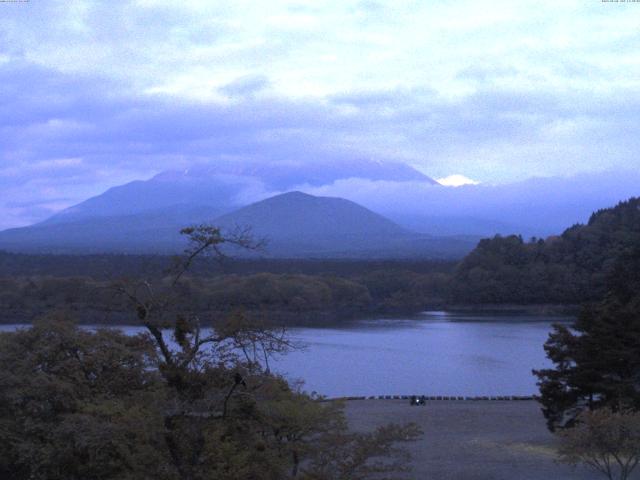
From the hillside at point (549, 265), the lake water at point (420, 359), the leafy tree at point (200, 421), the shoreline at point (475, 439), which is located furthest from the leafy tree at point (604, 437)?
the hillside at point (549, 265)

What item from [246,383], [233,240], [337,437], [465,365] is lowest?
[465,365]

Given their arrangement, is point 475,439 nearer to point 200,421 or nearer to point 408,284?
point 200,421

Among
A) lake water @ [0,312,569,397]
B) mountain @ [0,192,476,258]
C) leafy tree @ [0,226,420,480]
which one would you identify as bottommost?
lake water @ [0,312,569,397]

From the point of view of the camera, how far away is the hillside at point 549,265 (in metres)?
42.5

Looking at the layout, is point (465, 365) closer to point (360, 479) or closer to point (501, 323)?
point (501, 323)

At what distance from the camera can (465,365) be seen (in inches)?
977

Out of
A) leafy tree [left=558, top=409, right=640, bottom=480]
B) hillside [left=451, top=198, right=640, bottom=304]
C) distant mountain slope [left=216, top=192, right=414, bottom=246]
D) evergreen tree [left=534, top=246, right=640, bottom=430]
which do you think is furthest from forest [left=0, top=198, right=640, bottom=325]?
distant mountain slope [left=216, top=192, right=414, bottom=246]

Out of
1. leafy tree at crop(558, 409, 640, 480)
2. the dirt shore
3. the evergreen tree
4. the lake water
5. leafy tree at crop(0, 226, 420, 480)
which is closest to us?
leafy tree at crop(0, 226, 420, 480)

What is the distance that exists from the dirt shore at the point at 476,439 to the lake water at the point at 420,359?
7.03ft

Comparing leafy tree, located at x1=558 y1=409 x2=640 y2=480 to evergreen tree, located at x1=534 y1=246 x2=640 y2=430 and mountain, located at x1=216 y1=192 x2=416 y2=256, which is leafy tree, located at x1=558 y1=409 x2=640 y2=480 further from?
mountain, located at x1=216 y1=192 x2=416 y2=256

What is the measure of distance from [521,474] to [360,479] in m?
Result: 5.59

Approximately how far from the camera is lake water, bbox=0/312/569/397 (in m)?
21.1

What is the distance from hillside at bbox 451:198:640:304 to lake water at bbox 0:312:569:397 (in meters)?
5.08

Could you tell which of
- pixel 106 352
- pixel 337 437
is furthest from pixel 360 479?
pixel 106 352
